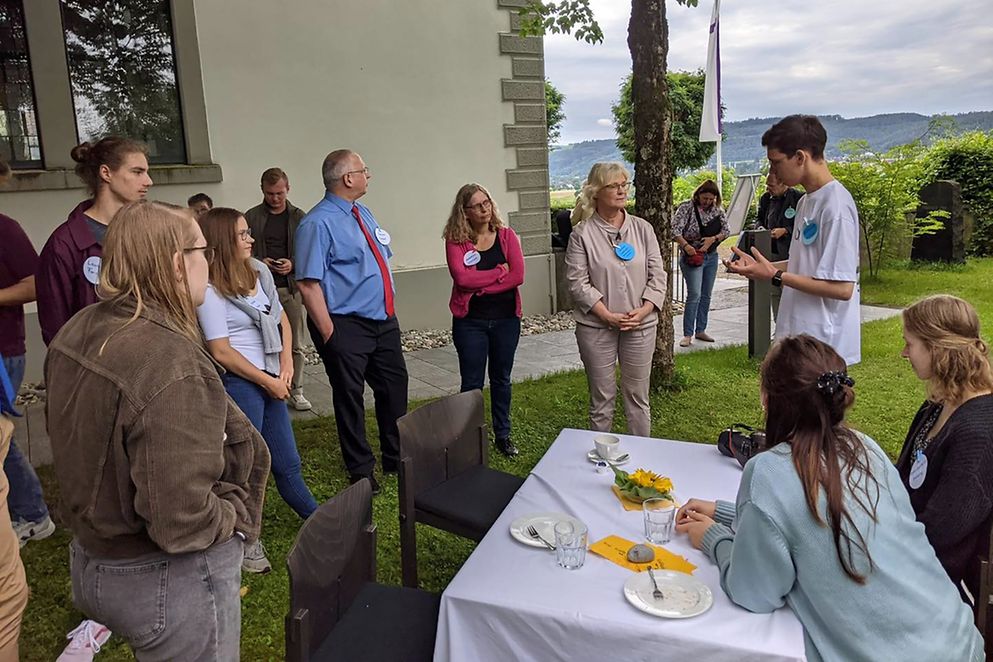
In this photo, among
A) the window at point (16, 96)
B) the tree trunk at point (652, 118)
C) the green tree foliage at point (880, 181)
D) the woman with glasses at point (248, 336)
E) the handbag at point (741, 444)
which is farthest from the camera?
the green tree foliage at point (880, 181)

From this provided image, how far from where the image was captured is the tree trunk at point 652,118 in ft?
17.9

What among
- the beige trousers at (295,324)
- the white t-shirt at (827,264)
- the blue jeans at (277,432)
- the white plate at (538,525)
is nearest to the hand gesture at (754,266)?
the white t-shirt at (827,264)

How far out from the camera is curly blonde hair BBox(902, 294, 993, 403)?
2.25m

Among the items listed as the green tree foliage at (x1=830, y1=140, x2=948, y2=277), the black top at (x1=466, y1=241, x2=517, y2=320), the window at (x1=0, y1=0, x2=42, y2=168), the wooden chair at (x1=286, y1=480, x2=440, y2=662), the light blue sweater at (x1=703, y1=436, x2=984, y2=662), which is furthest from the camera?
the green tree foliage at (x1=830, y1=140, x2=948, y2=277)

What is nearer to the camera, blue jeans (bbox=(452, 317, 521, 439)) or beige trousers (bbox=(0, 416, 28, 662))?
beige trousers (bbox=(0, 416, 28, 662))

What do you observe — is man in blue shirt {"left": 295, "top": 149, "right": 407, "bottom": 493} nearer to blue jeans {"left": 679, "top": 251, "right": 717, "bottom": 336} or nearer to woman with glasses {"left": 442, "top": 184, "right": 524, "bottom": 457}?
woman with glasses {"left": 442, "top": 184, "right": 524, "bottom": 457}

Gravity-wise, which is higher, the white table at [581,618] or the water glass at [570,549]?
the water glass at [570,549]

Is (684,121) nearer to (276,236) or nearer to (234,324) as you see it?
(276,236)

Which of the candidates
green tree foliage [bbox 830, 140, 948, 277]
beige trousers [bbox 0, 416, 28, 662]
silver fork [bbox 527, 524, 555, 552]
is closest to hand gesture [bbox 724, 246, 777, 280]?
silver fork [bbox 527, 524, 555, 552]

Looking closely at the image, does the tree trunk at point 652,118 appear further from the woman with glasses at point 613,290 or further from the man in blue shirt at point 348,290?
the man in blue shirt at point 348,290

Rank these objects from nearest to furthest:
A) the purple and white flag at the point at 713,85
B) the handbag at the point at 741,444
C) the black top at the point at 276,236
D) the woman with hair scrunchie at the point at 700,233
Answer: the handbag at the point at 741,444 < the black top at the point at 276,236 < the woman with hair scrunchie at the point at 700,233 < the purple and white flag at the point at 713,85

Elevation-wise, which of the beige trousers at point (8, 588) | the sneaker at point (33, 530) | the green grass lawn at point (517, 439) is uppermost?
the beige trousers at point (8, 588)

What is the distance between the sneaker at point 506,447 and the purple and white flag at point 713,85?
790 cm

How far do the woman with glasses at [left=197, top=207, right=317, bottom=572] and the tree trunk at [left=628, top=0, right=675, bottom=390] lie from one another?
317cm
